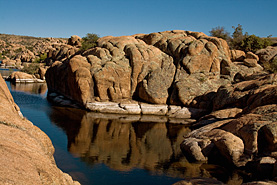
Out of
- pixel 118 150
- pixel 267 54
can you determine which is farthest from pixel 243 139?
pixel 267 54

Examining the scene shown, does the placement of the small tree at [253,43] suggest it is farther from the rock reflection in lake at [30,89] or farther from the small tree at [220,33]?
the rock reflection in lake at [30,89]

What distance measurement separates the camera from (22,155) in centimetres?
599

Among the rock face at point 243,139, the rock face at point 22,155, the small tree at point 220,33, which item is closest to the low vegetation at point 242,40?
the small tree at point 220,33

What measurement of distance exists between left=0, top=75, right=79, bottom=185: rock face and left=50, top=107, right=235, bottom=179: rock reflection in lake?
330 inches

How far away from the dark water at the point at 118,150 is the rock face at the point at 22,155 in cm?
646

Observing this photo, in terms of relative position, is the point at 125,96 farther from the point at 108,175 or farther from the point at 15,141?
the point at 15,141

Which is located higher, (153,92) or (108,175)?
(153,92)

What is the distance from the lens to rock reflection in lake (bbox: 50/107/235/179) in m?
15.9

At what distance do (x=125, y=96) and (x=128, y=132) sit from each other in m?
10.3

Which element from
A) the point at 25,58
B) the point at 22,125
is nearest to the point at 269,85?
the point at 22,125

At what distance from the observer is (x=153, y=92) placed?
32188 millimetres

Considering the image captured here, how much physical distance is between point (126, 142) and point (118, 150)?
7.24 ft

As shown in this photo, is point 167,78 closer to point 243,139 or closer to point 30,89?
point 243,139

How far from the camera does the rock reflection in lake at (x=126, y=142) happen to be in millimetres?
15930
